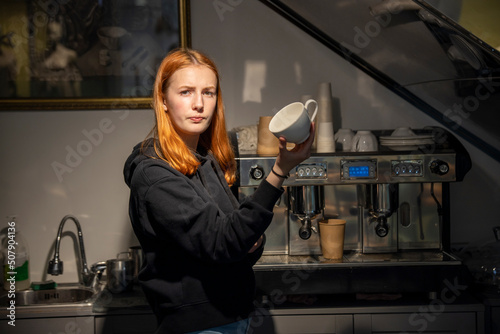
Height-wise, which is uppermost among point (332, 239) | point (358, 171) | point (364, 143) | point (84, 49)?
point (84, 49)

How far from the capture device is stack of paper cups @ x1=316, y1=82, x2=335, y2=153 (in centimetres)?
228

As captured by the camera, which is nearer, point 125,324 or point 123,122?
point 125,324

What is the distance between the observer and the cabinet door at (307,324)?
216 centimetres

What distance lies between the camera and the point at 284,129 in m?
1.28

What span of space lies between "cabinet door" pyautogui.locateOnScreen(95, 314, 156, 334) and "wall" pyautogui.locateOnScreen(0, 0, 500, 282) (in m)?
0.51

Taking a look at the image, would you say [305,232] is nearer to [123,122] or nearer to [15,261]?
[123,122]

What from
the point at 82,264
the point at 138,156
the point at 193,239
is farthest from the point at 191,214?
the point at 82,264

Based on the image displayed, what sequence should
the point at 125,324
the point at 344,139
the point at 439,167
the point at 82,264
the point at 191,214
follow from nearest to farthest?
the point at 191,214
the point at 439,167
the point at 125,324
the point at 344,139
the point at 82,264

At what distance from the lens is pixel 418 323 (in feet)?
7.01

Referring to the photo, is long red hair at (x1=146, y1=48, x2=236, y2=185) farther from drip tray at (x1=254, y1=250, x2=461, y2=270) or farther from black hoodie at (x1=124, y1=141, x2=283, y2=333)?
drip tray at (x1=254, y1=250, x2=461, y2=270)

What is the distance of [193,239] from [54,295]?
1.56m

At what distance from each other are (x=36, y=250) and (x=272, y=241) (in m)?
1.19

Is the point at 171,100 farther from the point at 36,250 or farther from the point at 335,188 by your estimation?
the point at 36,250

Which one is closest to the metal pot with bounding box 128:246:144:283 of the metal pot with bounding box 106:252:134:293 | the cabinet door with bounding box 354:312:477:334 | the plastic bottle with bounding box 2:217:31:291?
the metal pot with bounding box 106:252:134:293
